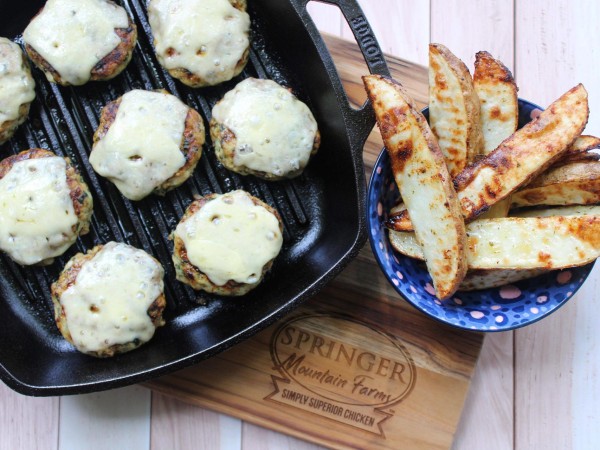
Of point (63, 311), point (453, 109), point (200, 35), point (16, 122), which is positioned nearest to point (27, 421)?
point (63, 311)

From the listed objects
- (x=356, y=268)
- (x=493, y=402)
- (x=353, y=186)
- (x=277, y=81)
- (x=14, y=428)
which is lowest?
(x=14, y=428)

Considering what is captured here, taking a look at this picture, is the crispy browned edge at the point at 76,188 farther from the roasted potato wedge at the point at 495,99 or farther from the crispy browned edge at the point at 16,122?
the roasted potato wedge at the point at 495,99

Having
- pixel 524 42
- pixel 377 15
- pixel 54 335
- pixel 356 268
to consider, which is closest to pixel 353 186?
pixel 356 268

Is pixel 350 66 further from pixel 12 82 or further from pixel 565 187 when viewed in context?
pixel 12 82

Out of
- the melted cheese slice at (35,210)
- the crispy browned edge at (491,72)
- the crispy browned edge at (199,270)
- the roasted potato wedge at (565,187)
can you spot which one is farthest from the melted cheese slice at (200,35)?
the roasted potato wedge at (565,187)

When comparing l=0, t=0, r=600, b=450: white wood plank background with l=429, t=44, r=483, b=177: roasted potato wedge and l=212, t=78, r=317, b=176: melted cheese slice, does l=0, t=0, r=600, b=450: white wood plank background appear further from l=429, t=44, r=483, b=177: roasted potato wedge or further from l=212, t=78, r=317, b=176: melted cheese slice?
l=429, t=44, r=483, b=177: roasted potato wedge

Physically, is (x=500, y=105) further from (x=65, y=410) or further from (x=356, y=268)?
(x=65, y=410)
